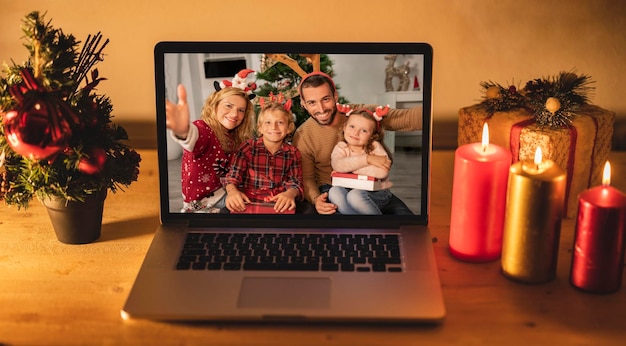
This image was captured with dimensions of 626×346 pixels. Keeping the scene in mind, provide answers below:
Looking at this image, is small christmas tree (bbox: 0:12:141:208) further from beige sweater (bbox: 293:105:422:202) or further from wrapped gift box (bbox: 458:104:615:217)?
wrapped gift box (bbox: 458:104:615:217)

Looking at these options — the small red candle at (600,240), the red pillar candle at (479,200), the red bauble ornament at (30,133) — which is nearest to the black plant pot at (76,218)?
the red bauble ornament at (30,133)

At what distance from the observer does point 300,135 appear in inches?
39.2

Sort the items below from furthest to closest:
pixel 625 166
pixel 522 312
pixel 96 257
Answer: pixel 625 166
pixel 96 257
pixel 522 312

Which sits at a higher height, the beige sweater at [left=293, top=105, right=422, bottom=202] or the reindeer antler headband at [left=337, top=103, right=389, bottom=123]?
the reindeer antler headband at [left=337, top=103, right=389, bottom=123]

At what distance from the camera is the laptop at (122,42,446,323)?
0.82m

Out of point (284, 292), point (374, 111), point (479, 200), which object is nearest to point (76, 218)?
point (284, 292)

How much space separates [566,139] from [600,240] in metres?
0.22

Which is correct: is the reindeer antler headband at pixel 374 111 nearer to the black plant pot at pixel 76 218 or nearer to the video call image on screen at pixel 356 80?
the video call image on screen at pixel 356 80

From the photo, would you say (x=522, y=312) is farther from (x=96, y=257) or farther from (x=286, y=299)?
(x=96, y=257)

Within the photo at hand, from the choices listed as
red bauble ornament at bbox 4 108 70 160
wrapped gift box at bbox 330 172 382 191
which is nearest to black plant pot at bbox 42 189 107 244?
red bauble ornament at bbox 4 108 70 160

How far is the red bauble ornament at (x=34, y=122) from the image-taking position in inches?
34.2

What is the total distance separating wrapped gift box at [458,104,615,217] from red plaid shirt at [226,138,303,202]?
0.29 metres

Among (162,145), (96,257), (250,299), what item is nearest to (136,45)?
(162,145)

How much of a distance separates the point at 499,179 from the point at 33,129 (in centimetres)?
58
